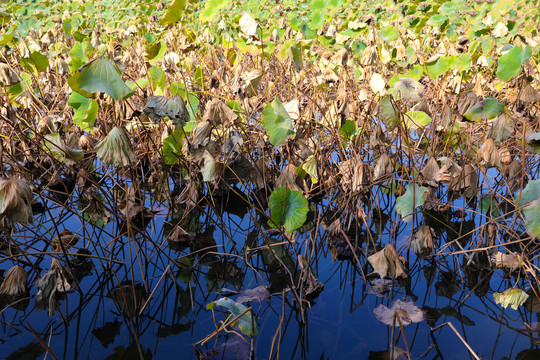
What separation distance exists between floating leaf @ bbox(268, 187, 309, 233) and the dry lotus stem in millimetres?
660

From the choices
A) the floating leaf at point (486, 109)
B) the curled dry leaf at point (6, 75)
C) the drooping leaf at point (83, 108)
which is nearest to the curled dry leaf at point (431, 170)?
the floating leaf at point (486, 109)

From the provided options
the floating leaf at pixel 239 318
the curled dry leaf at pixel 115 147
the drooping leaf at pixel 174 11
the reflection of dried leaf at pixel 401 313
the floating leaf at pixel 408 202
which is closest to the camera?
the floating leaf at pixel 239 318

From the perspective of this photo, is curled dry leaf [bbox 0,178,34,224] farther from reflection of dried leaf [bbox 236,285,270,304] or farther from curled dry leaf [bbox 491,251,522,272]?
curled dry leaf [bbox 491,251,522,272]

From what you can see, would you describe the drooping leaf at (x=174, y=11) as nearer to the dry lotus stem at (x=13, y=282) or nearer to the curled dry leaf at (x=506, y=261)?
the dry lotus stem at (x=13, y=282)

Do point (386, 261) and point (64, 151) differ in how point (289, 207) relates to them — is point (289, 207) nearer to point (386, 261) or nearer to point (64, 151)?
point (386, 261)

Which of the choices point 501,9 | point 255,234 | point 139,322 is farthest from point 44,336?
point 501,9

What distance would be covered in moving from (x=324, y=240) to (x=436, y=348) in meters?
0.56

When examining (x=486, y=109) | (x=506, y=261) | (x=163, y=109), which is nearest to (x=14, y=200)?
(x=163, y=109)

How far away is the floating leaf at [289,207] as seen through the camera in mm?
1369

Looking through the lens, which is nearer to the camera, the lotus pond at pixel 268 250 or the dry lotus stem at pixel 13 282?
the lotus pond at pixel 268 250

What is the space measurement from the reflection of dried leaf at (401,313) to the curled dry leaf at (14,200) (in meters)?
0.82

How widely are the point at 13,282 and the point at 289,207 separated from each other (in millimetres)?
736

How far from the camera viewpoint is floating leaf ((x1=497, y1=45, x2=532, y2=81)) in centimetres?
158

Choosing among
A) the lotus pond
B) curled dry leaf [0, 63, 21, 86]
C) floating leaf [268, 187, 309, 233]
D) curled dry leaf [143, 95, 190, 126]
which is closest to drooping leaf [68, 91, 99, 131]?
the lotus pond
